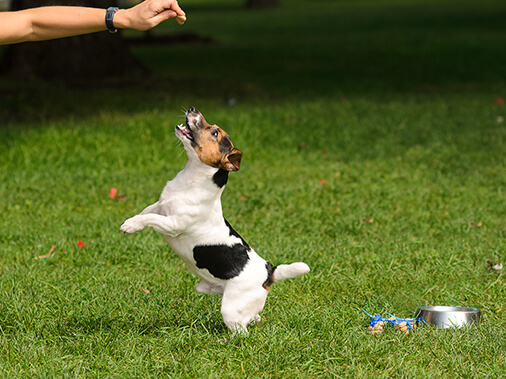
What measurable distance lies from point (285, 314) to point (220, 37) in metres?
20.1

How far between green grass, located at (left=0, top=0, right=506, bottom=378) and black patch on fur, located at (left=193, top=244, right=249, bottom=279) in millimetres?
379

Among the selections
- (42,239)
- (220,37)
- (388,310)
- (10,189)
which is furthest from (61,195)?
(220,37)

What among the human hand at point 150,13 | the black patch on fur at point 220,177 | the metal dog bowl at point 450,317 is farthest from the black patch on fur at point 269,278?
the human hand at point 150,13

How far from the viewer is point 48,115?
1016 centimetres

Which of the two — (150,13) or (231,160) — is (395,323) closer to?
(231,160)

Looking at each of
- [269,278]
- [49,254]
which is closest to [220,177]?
[269,278]

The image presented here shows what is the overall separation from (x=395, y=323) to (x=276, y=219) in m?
2.61

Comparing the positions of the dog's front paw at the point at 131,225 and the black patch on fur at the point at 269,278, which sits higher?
the dog's front paw at the point at 131,225

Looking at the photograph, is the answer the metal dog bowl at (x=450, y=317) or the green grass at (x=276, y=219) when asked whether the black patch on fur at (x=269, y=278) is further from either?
the metal dog bowl at (x=450, y=317)

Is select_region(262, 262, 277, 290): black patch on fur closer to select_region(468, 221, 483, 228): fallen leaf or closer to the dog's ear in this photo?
the dog's ear

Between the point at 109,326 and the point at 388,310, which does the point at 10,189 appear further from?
the point at 388,310

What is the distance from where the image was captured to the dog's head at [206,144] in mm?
3648

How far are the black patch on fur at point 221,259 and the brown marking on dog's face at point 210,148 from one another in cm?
44

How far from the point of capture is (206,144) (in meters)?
3.68
